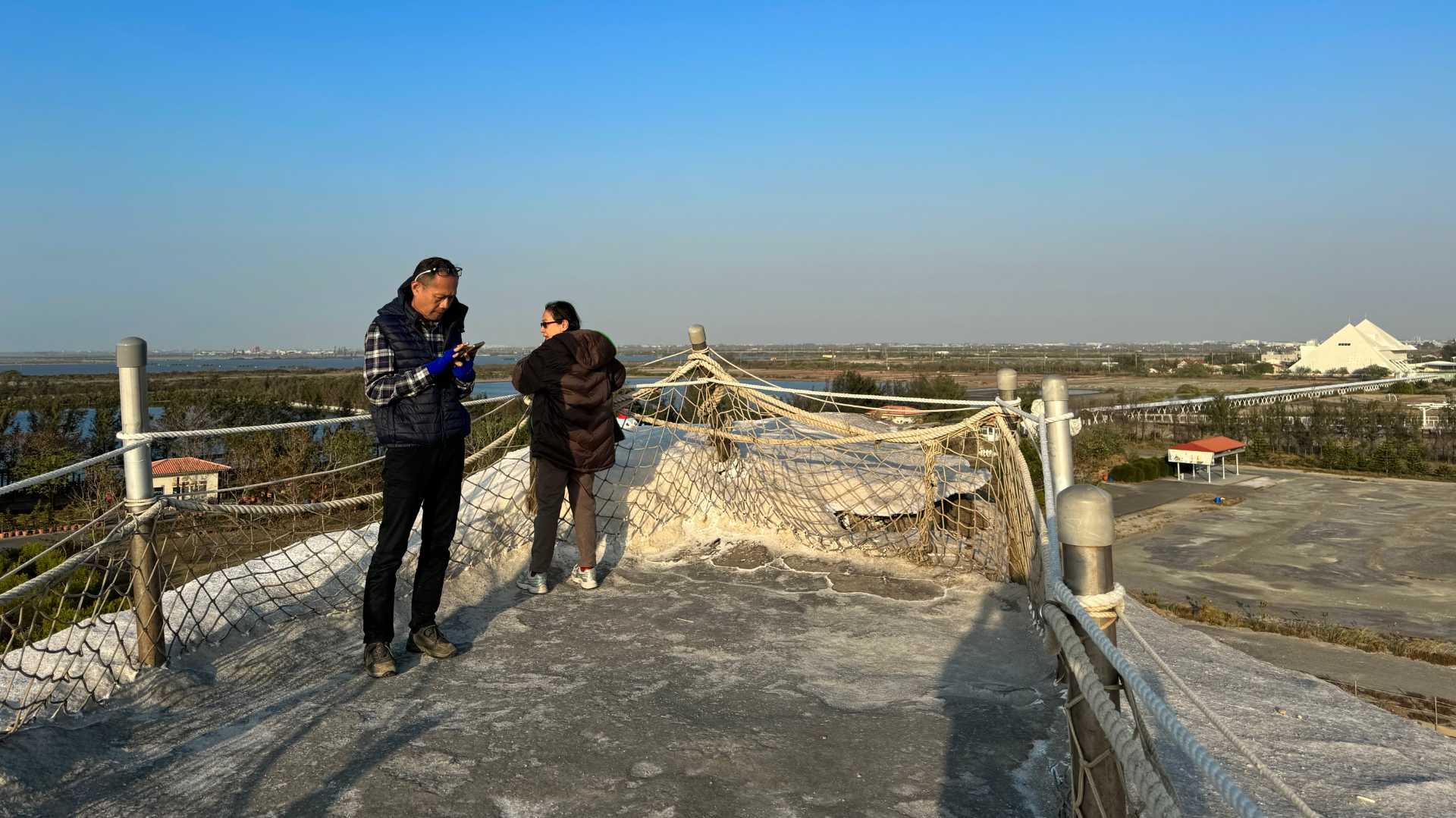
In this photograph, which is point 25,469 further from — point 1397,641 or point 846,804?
point 1397,641

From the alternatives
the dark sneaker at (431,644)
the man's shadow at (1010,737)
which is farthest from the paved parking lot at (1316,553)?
the dark sneaker at (431,644)

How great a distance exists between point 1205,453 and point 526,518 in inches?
1370

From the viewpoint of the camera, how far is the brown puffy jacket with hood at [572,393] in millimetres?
4039

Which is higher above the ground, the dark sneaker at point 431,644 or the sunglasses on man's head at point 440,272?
the sunglasses on man's head at point 440,272

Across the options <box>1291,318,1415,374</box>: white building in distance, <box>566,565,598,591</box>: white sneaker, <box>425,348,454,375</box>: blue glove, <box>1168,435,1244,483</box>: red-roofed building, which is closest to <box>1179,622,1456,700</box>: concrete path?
<box>566,565,598,591</box>: white sneaker

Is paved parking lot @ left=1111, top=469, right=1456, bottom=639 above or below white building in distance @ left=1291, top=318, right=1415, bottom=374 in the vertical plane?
below

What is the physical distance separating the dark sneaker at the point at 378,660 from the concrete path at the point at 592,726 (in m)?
0.04

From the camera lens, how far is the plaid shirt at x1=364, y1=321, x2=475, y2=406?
288 cm

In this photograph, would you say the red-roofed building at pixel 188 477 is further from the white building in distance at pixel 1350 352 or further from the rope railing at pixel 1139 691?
the white building in distance at pixel 1350 352

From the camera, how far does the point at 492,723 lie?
2.51 meters

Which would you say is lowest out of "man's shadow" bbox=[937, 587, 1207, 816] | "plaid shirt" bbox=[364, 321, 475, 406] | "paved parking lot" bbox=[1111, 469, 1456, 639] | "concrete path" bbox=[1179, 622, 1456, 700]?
"paved parking lot" bbox=[1111, 469, 1456, 639]

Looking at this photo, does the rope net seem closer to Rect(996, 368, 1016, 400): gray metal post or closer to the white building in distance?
Rect(996, 368, 1016, 400): gray metal post

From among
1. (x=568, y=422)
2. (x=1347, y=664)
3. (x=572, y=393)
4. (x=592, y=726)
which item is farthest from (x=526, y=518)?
(x=1347, y=664)

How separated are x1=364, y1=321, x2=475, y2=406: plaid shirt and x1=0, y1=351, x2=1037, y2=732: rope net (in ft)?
1.70
